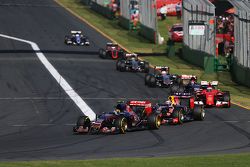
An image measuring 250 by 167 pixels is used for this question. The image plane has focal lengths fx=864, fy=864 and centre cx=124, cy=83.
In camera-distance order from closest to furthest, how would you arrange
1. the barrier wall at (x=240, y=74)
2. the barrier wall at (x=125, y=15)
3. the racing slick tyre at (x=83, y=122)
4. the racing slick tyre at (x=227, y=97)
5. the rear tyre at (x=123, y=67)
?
the racing slick tyre at (x=83, y=122)
the racing slick tyre at (x=227, y=97)
the barrier wall at (x=240, y=74)
the rear tyre at (x=123, y=67)
the barrier wall at (x=125, y=15)

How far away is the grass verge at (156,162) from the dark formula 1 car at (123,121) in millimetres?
6678

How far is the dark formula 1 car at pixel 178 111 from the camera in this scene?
3175cm

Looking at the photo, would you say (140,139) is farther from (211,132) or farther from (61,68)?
(61,68)

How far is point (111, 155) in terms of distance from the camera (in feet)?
78.6

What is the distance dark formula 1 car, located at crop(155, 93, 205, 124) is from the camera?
31750 mm

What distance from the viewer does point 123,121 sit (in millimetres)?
29266

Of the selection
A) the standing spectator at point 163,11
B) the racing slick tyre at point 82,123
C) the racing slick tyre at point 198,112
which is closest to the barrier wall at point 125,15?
the standing spectator at point 163,11

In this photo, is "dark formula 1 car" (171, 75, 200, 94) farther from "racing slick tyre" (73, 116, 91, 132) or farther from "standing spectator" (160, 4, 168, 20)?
"standing spectator" (160, 4, 168, 20)

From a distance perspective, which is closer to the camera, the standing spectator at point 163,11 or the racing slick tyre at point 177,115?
the racing slick tyre at point 177,115

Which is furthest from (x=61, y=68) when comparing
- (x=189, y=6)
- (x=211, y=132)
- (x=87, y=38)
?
(x=211, y=132)

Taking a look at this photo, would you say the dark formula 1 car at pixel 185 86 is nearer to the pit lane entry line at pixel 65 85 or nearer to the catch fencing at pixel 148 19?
the pit lane entry line at pixel 65 85

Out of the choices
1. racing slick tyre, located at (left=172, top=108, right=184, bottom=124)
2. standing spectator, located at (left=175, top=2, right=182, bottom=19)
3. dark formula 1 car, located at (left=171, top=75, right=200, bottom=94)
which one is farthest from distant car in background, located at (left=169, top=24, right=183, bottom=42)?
racing slick tyre, located at (left=172, top=108, right=184, bottom=124)

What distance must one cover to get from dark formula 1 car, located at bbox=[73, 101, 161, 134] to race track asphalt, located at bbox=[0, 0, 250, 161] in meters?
0.44

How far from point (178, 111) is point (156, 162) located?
33.4 feet
